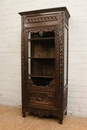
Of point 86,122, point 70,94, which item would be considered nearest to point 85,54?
point 70,94

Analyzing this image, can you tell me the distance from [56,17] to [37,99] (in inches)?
57.0

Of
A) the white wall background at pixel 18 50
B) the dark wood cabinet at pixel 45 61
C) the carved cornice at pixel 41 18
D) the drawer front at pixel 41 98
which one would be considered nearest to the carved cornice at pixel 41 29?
the dark wood cabinet at pixel 45 61

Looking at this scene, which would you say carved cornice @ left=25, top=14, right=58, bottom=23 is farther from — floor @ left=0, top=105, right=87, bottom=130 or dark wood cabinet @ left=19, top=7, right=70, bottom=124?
floor @ left=0, top=105, right=87, bottom=130

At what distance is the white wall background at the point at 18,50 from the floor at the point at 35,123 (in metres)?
0.30

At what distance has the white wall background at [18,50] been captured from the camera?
8.40 feet

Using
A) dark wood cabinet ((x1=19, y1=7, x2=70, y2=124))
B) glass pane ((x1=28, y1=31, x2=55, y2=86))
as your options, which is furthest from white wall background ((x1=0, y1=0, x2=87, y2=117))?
glass pane ((x1=28, y1=31, x2=55, y2=86))

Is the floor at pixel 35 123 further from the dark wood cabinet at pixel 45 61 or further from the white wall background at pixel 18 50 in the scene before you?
the white wall background at pixel 18 50

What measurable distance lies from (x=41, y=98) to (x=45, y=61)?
0.68 metres

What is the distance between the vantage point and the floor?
2.16m

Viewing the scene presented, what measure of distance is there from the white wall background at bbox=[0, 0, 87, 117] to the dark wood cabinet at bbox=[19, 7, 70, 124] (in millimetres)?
278

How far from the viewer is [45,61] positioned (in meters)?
2.55

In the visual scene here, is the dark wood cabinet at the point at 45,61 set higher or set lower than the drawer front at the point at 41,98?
higher

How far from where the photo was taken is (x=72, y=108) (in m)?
2.67

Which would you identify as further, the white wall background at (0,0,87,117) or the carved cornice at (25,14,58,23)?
the white wall background at (0,0,87,117)
